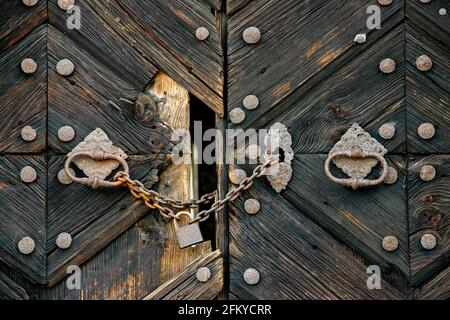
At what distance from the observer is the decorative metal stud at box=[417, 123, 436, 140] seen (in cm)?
321

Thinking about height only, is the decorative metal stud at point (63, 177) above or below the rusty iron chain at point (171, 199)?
above

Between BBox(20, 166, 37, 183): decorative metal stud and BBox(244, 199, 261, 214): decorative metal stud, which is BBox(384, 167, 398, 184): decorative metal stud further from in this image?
BBox(20, 166, 37, 183): decorative metal stud

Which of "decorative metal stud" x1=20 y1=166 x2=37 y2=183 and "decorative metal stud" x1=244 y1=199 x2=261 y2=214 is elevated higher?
"decorative metal stud" x1=20 y1=166 x2=37 y2=183

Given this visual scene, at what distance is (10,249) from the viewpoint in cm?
324

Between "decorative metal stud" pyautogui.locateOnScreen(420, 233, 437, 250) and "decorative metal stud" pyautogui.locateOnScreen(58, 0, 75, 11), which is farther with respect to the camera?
"decorative metal stud" pyautogui.locateOnScreen(58, 0, 75, 11)

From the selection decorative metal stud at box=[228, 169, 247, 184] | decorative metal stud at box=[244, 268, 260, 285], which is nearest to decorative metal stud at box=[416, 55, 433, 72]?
decorative metal stud at box=[228, 169, 247, 184]

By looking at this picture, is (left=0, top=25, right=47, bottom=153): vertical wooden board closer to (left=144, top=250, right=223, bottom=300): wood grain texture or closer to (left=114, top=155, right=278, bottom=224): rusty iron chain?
(left=114, top=155, right=278, bottom=224): rusty iron chain

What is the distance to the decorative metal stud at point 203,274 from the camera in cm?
322

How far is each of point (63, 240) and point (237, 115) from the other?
695 millimetres

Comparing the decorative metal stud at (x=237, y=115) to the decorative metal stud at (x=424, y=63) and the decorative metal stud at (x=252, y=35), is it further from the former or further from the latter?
the decorative metal stud at (x=424, y=63)

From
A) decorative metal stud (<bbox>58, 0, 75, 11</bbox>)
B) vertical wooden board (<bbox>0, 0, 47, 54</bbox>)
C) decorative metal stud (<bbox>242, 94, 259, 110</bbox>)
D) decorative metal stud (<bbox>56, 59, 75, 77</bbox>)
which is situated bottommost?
decorative metal stud (<bbox>242, 94, 259, 110</bbox>)

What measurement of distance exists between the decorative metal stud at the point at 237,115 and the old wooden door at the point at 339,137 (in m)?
0.02

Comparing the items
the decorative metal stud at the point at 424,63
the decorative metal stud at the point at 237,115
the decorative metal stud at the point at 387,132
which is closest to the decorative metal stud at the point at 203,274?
the decorative metal stud at the point at 237,115

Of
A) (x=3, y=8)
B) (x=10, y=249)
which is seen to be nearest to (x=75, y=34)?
(x=3, y=8)
